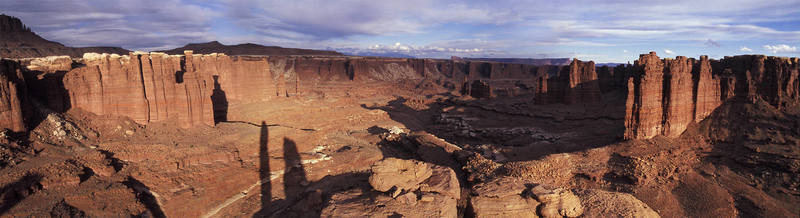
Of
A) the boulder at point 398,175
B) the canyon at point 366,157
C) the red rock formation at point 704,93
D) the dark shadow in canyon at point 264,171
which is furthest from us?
the red rock formation at point 704,93

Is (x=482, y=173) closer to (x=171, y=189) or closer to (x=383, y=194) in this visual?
(x=383, y=194)

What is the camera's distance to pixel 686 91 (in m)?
20.9

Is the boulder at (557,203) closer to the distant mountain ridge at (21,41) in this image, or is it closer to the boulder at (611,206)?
the boulder at (611,206)

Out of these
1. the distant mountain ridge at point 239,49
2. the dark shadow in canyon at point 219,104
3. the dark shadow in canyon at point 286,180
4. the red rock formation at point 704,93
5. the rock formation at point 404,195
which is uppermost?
the distant mountain ridge at point 239,49

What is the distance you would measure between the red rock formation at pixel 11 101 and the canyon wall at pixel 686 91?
29.9 metres

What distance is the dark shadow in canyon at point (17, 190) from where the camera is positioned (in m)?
11.5

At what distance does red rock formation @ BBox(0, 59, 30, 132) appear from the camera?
15.4 m

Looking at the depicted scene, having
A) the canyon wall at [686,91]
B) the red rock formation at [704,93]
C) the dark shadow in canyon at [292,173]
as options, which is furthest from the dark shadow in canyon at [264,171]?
the red rock formation at [704,93]

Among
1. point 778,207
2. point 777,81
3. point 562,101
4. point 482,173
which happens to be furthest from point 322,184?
point 562,101

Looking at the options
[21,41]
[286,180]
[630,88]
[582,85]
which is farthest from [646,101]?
[21,41]

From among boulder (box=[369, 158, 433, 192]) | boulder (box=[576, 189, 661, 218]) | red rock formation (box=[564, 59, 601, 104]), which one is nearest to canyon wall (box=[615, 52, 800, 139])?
boulder (box=[576, 189, 661, 218])

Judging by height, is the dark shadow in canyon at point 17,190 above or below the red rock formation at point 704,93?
below

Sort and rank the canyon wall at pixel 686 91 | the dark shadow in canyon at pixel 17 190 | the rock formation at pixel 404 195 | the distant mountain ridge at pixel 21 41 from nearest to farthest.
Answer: the rock formation at pixel 404 195, the dark shadow in canyon at pixel 17 190, the canyon wall at pixel 686 91, the distant mountain ridge at pixel 21 41

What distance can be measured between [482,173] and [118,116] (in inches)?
810
